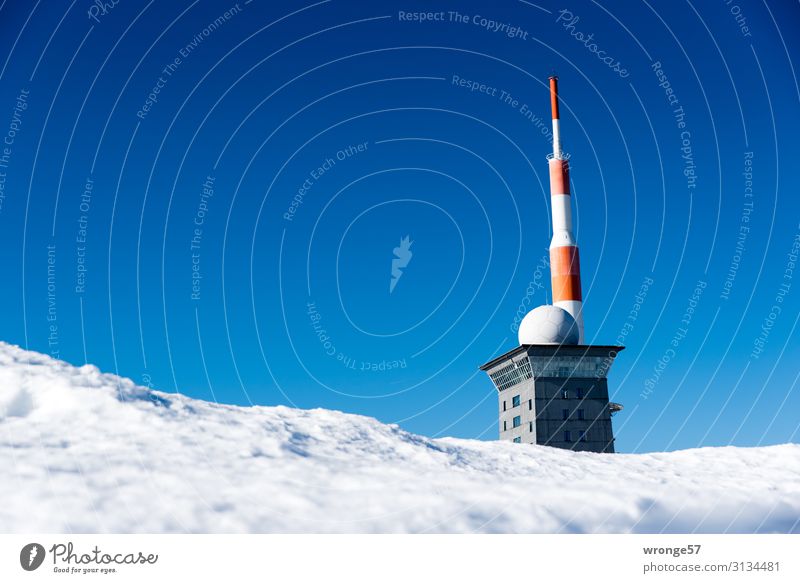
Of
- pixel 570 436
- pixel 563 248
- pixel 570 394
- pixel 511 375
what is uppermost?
pixel 563 248

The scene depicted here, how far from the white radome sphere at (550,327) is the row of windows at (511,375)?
2.28 metres

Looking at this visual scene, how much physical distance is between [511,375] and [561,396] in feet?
16.4

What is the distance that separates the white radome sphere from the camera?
6700 cm

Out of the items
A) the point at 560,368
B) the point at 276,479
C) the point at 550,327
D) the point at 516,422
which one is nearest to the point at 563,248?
the point at 550,327

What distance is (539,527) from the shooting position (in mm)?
13547

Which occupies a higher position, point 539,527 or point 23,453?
point 23,453

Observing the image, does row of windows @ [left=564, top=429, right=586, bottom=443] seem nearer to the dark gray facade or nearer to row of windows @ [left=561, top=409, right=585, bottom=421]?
the dark gray facade

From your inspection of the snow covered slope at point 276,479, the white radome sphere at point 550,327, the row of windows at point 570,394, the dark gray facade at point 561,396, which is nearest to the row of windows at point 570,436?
the dark gray facade at point 561,396

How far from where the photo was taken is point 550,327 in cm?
6706

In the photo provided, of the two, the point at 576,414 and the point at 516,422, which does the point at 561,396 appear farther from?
the point at 516,422
